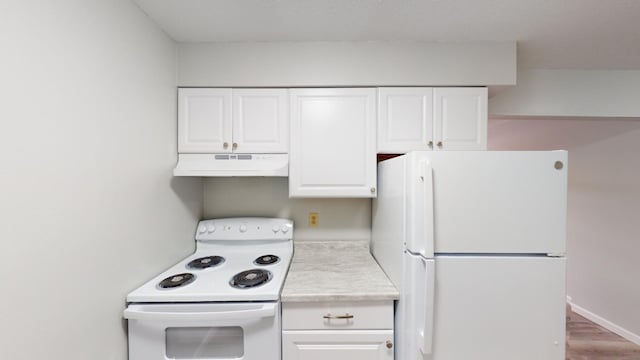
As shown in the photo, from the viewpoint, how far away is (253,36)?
1.61 metres

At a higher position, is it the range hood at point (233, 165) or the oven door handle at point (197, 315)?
the range hood at point (233, 165)

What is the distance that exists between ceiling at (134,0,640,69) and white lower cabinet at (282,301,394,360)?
5.11 feet

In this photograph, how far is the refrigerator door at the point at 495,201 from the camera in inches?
43.3

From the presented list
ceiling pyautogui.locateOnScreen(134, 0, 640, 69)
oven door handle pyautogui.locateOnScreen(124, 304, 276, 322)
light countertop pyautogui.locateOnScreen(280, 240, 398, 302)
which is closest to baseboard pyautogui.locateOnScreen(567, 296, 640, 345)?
ceiling pyautogui.locateOnScreen(134, 0, 640, 69)

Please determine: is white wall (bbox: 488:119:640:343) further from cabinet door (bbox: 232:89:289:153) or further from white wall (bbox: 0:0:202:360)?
white wall (bbox: 0:0:202:360)

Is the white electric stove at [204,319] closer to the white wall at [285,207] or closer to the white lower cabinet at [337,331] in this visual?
the white lower cabinet at [337,331]

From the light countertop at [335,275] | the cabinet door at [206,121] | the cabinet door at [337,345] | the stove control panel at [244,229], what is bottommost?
the cabinet door at [337,345]

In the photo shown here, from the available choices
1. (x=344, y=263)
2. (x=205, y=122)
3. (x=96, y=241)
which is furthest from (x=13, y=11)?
(x=344, y=263)

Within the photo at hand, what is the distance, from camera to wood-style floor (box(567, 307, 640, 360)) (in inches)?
89.4

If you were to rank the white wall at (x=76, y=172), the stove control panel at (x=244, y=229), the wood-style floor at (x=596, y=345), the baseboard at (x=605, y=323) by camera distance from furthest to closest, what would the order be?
the baseboard at (x=605, y=323) < the wood-style floor at (x=596, y=345) < the stove control panel at (x=244, y=229) < the white wall at (x=76, y=172)

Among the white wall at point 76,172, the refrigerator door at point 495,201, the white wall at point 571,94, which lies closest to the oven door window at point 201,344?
the white wall at point 76,172

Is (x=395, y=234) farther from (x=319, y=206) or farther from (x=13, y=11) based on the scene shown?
(x=13, y=11)

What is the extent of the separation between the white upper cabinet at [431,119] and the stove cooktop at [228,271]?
105cm

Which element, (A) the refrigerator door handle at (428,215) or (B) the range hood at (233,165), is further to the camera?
(B) the range hood at (233,165)
